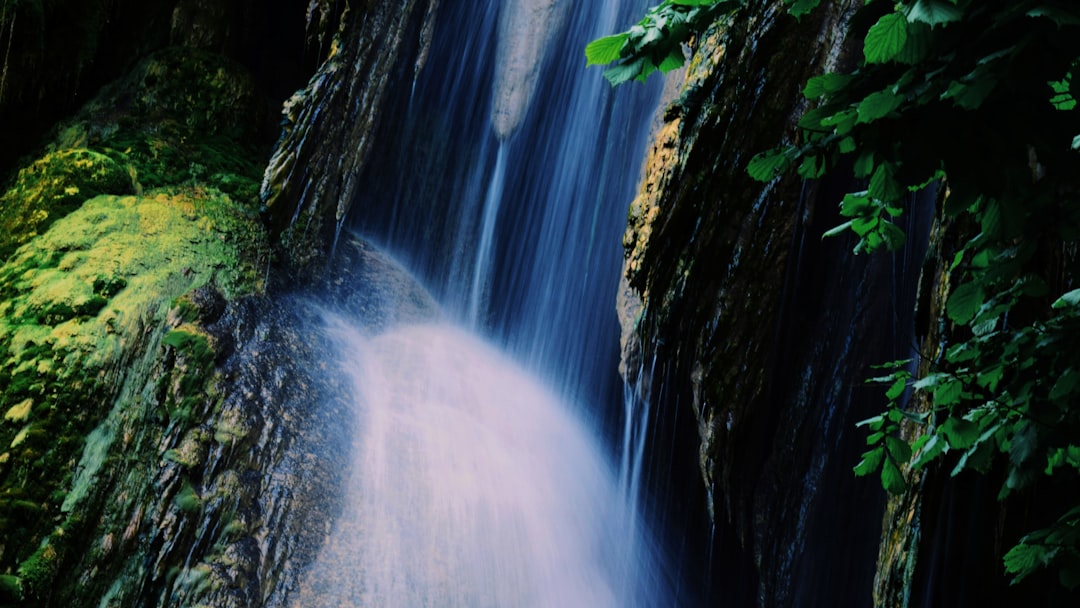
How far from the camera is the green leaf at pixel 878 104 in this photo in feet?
5.65

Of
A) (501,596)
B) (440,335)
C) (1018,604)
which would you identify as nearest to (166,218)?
(440,335)

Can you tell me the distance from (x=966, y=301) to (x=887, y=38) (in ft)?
2.80

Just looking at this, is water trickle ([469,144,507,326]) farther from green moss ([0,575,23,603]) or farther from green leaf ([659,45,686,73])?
green leaf ([659,45,686,73])

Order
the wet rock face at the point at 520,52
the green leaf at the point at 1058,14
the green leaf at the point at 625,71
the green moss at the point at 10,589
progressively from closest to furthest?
the green leaf at the point at 1058,14 → the green leaf at the point at 625,71 → the green moss at the point at 10,589 → the wet rock face at the point at 520,52

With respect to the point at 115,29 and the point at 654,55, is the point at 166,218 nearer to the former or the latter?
the point at 115,29

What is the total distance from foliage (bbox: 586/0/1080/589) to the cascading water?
5.39 metres

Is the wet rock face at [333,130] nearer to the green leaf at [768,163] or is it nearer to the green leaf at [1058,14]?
the green leaf at [768,163]

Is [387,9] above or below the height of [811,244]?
above

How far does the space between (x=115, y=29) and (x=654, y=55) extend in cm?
1210

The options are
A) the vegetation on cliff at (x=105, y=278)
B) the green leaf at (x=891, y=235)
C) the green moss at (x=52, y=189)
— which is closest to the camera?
the green leaf at (x=891, y=235)

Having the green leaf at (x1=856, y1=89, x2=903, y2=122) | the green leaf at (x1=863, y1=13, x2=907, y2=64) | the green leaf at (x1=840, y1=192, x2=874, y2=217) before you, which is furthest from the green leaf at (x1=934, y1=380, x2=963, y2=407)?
the green leaf at (x1=863, y1=13, x2=907, y2=64)

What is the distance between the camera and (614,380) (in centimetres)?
1016

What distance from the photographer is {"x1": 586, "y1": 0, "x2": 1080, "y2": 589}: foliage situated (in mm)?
1618

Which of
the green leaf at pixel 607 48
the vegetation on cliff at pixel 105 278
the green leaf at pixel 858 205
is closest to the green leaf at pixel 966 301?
the green leaf at pixel 858 205
